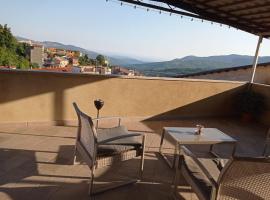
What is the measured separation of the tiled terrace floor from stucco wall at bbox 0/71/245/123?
375 mm

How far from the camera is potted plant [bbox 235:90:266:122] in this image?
23.3 ft

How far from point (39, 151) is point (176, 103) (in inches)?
145

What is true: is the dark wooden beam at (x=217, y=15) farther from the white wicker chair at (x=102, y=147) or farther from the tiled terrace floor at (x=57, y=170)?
the white wicker chair at (x=102, y=147)

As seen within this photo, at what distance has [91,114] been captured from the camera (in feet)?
18.6

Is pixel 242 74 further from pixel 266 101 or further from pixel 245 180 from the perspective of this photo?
pixel 245 180

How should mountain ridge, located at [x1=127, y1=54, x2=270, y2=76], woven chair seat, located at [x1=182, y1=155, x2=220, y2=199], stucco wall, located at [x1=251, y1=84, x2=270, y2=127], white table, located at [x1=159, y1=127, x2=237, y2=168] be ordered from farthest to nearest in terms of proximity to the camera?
mountain ridge, located at [x1=127, y1=54, x2=270, y2=76] < stucco wall, located at [x1=251, y1=84, x2=270, y2=127] < white table, located at [x1=159, y1=127, x2=237, y2=168] < woven chair seat, located at [x1=182, y1=155, x2=220, y2=199]

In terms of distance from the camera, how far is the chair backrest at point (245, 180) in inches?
78.5

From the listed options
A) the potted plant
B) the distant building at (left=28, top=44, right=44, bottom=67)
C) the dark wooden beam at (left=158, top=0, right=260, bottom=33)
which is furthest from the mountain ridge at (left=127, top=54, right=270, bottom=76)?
the distant building at (left=28, top=44, right=44, bottom=67)

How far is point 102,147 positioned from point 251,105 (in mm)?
5306

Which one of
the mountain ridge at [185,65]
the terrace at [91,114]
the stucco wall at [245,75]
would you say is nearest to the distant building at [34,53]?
the mountain ridge at [185,65]

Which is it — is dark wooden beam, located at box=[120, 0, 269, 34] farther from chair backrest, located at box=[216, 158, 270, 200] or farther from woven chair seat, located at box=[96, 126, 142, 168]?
chair backrest, located at box=[216, 158, 270, 200]

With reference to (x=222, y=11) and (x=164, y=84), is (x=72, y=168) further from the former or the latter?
(x=222, y=11)

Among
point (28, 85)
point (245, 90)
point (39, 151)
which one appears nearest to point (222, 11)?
point (245, 90)

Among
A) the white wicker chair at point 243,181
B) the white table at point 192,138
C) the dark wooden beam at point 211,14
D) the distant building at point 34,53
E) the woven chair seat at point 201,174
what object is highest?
the dark wooden beam at point 211,14
